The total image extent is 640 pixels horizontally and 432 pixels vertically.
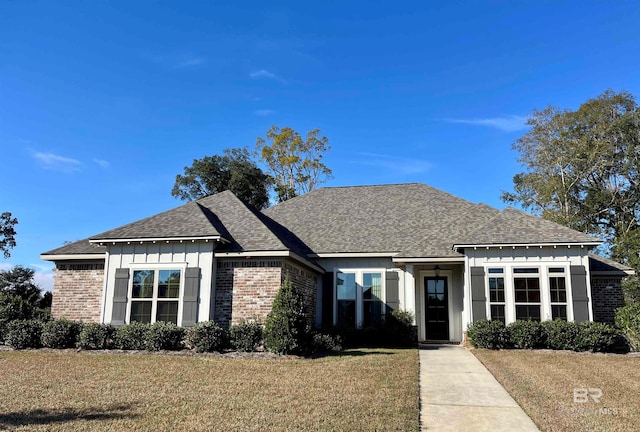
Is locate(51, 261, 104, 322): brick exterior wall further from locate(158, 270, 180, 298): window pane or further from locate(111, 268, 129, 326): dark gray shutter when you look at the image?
locate(158, 270, 180, 298): window pane

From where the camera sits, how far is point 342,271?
16891 mm

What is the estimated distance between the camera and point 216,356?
1128cm

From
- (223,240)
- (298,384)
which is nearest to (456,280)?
(223,240)

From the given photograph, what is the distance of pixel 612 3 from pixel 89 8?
15.6 meters

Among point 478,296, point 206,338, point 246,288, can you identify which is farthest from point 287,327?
point 478,296

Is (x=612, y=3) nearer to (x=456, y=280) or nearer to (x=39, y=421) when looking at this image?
(x=456, y=280)

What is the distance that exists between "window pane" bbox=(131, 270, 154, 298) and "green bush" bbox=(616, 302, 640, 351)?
13.7 metres

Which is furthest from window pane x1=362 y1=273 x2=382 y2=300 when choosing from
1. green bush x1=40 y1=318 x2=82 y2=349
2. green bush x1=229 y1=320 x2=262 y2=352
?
green bush x1=40 y1=318 x2=82 y2=349

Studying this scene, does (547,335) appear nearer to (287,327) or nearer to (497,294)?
(497,294)

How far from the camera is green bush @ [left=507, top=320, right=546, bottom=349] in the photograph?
512 inches

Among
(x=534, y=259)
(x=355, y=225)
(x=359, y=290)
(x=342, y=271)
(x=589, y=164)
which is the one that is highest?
(x=589, y=164)

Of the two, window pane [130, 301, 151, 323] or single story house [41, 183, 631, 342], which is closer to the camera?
single story house [41, 183, 631, 342]

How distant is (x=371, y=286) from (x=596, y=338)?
23.0 ft

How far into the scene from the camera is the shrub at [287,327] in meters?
11.3
